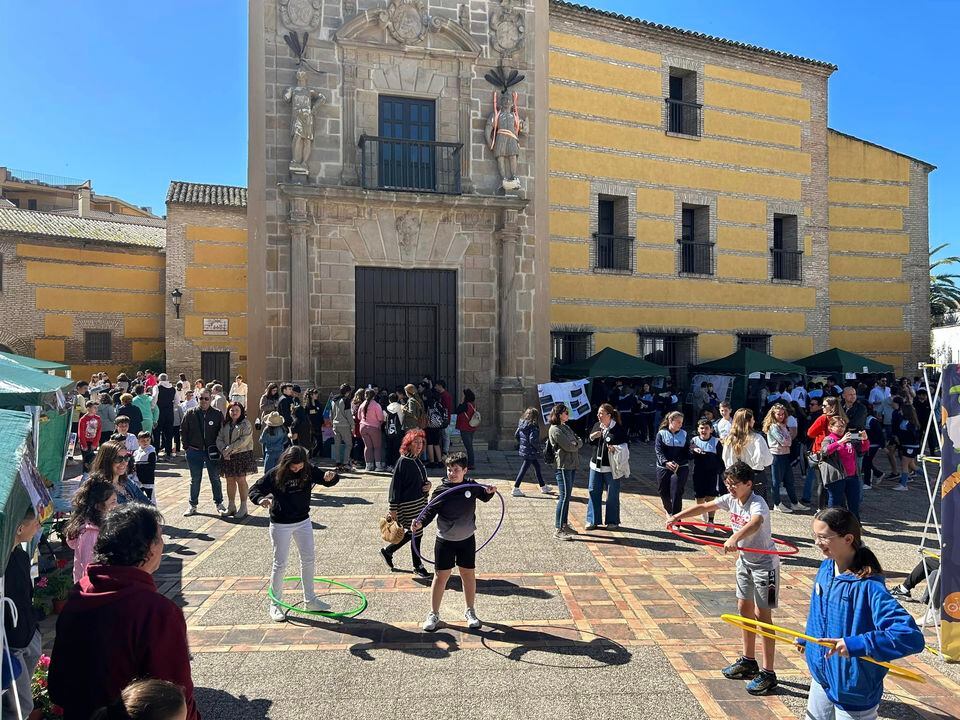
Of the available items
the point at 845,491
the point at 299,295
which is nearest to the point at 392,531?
the point at 845,491

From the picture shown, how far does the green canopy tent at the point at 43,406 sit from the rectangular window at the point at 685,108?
17935 mm

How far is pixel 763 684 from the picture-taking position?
14.9 ft

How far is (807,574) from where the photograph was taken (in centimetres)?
705

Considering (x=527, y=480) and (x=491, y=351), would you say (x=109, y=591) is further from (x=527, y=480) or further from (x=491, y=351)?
(x=491, y=351)

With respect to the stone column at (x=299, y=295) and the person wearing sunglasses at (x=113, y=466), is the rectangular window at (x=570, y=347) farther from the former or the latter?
the person wearing sunglasses at (x=113, y=466)

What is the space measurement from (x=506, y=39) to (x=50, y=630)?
1521 centimetres

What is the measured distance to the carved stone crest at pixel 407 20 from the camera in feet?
49.5

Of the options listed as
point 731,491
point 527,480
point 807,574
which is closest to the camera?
point 731,491

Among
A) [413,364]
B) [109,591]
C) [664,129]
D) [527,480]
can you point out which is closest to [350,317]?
[413,364]

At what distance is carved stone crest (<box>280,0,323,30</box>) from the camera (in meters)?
14.6

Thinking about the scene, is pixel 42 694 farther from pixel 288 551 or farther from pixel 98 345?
pixel 98 345

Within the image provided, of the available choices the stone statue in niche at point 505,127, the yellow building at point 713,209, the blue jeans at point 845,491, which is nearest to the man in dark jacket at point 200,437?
the blue jeans at point 845,491

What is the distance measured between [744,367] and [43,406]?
16406 millimetres

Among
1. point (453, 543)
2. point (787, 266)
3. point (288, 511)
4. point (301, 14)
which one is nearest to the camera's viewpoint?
point (453, 543)
